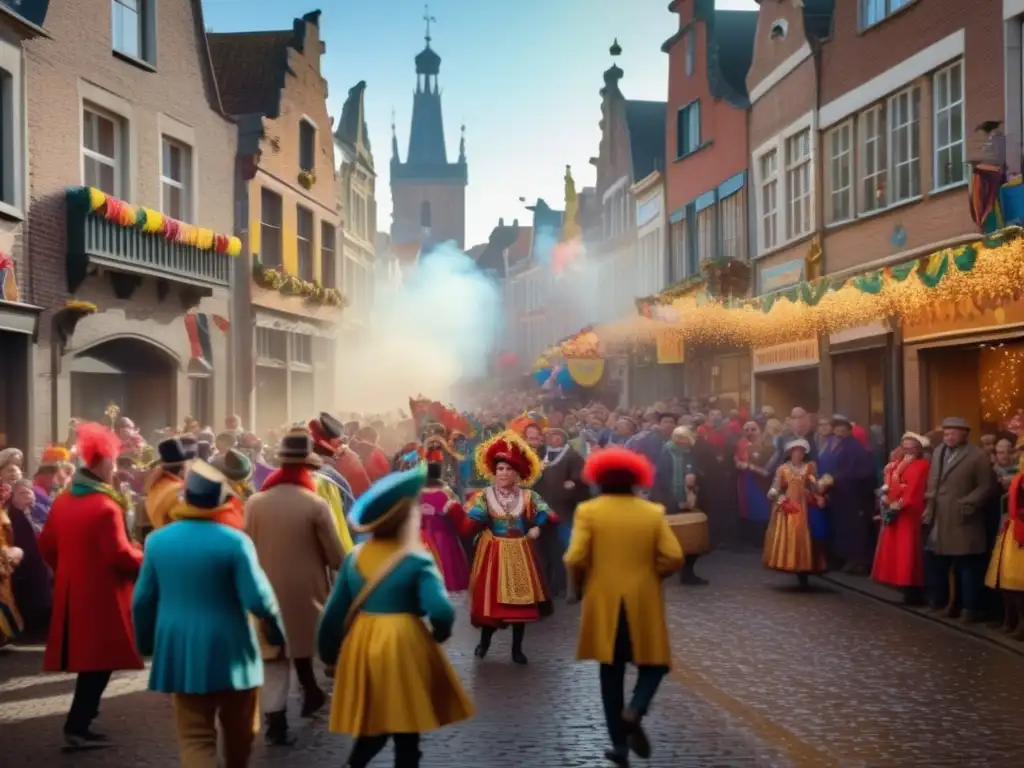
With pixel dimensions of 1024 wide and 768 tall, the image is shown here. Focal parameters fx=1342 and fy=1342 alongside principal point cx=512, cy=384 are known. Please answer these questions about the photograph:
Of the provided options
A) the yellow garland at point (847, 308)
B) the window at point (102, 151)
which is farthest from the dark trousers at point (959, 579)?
the window at point (102, 151)

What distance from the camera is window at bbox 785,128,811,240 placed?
72.9 feet

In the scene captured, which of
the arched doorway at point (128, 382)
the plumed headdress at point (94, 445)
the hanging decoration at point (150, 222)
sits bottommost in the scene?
the plumed headdress at point (94, 445)

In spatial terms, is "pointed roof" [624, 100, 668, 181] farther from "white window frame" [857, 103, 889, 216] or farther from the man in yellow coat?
the man in yellow coat

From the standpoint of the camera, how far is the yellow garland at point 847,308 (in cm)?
1394

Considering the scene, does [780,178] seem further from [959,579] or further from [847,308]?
[959,579]

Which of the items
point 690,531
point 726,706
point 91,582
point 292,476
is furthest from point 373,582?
point 690,531

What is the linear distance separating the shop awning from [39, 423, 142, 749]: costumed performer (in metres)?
8.22

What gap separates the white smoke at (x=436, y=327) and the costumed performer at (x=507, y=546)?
114 feet

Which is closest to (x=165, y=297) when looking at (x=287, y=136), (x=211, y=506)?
(x=287, y=136)

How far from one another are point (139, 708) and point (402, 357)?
43.8 m

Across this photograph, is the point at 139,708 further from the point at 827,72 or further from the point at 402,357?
the point at 402,357

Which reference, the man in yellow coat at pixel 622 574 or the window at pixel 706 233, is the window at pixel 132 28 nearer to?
the window at pixel 706 233

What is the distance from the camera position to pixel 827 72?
21047mm

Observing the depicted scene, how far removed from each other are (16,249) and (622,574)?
11.0 metres
